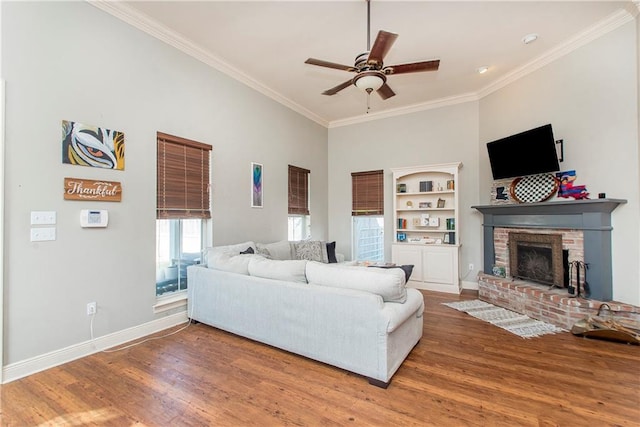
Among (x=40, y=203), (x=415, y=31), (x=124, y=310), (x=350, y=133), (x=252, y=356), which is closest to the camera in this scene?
(x=40, y=203)

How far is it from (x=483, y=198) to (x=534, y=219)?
1043 mm

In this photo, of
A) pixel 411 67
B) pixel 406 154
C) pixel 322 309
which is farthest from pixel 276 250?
pixel 406 154

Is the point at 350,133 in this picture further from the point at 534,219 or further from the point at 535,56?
the point at 534,219

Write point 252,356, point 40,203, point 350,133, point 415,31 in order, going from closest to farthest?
point 40,203 < point 252,356 < point 415,31 < point 350,133

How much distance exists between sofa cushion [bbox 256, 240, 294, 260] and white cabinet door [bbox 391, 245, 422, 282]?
1980 millimetres

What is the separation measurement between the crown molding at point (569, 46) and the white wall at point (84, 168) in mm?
4269

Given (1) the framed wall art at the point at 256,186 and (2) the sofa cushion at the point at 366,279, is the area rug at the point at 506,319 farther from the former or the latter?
(1) the framed wall art at the point at 256,186

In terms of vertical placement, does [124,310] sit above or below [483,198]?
below

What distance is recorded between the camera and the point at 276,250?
431 cm

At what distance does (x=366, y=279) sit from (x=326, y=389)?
0.87m

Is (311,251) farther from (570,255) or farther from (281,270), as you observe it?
(570,255)

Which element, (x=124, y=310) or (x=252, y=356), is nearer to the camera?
(x=252, y=356)

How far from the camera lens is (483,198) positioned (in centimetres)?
493

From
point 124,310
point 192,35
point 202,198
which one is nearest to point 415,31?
point 192,35
